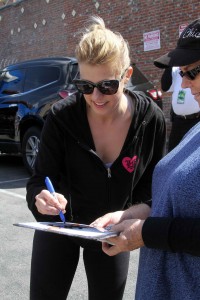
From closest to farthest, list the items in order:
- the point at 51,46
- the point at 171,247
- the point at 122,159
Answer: the point at 171,247 < the point at 122,159 < the point at 51,46

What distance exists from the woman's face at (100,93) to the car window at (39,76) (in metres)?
5.06

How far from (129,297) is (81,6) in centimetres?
1100

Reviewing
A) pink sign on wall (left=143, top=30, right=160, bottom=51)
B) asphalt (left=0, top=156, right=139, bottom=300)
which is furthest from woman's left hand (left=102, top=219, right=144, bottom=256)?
pink sign on wall (left=143, top=30, right=160, bottom=51)

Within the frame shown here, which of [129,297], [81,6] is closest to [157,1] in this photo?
[81,6]

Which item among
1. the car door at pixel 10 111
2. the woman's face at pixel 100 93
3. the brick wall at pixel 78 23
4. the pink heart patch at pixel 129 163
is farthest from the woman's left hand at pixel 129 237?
the brick wall at pixel 78 23

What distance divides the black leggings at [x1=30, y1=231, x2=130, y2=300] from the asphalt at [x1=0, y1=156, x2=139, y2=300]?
1.23 m

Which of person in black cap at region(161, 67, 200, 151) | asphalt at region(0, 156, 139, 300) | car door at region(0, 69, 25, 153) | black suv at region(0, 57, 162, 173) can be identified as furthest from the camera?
car door at region(0, 69, 25, 153)

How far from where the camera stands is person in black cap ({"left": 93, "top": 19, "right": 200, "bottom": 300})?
1207 millimetres

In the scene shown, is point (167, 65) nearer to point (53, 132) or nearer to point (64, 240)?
point (53, 132)

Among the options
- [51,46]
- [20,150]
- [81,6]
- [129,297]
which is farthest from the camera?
[51,46]

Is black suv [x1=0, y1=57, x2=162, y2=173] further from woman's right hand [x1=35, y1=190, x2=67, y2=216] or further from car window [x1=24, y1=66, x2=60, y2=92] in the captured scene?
woman's right hand [x1=35, y1=190, x2=67, y2=216]

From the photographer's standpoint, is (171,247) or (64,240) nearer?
(171,247)

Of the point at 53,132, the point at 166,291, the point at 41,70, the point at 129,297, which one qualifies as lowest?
the point at 129,297

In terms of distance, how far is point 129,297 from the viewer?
3.13 metres
